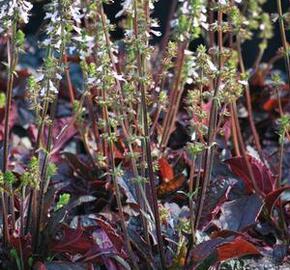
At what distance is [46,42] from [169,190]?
0.97 meters

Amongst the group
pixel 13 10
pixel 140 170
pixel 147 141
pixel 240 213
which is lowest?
pixel 240 213

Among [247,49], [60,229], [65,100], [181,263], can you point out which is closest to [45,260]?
[60,229]

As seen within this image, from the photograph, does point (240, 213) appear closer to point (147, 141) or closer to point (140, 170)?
point (140, 170)

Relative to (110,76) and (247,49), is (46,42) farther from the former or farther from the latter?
(247,49)

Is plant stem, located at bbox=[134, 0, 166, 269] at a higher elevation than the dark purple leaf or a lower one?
higher

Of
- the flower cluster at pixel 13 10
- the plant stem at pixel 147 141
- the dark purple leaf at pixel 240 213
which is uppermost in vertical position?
the flower cluster at pixel 13 10

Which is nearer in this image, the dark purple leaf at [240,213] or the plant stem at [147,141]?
the plant stem at [147,141]

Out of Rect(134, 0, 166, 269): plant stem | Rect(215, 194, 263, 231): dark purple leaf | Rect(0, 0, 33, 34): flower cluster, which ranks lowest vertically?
Rect(215, 194, 263, 231): dark purple leaf

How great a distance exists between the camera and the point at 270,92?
13.4 feet

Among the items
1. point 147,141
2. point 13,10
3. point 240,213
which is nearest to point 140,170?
point 240,213

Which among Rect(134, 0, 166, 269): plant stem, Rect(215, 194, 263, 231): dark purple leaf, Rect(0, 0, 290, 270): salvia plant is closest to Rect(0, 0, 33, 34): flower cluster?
Rect(0, 0, 290, 270): salvia plant

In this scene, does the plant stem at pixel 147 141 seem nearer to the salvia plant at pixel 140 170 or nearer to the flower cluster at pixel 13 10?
the salvia plant at pixel 140 170

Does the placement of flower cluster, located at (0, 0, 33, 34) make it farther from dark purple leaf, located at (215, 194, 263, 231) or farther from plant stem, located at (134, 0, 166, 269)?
dark purple leaf, located at (215, 194, 263, 231)

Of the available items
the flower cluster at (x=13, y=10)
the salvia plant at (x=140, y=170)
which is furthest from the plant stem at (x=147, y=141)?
the flower cluster at (x=13, y=10)
